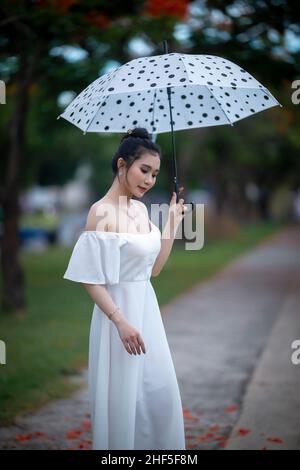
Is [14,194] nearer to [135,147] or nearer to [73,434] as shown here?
[73,434]

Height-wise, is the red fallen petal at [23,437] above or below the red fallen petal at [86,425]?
below

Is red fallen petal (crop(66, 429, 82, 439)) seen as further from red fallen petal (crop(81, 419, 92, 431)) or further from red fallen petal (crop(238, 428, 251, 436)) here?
red fallen petal (crop(238, 428, 251, 436))

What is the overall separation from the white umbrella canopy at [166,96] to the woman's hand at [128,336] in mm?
1261

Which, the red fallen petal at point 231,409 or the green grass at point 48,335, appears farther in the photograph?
the green grass at point 48,335

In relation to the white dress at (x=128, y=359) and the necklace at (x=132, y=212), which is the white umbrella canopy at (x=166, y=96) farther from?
the white dress at (x=128, y=359)

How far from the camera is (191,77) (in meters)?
3.68

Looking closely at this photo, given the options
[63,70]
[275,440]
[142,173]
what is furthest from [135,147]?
[63,70]

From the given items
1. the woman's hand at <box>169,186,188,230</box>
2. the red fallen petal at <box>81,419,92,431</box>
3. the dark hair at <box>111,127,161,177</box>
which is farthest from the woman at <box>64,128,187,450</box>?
the red fallen petal at <box>81,419,92,431</box>

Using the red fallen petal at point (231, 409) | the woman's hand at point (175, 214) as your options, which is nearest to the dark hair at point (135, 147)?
the woman's hand at point (175, 214)

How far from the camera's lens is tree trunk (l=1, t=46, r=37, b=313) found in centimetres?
1066

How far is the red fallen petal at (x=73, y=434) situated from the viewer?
206 inches

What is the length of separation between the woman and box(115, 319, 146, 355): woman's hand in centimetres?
1
